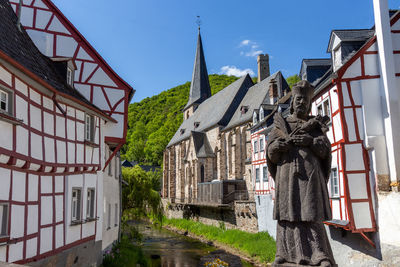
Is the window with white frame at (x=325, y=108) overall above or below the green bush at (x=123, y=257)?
above

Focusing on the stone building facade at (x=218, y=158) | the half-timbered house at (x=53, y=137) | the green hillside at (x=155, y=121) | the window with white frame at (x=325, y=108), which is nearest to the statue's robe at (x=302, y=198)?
the half-timbered house at (x=53, y=137)

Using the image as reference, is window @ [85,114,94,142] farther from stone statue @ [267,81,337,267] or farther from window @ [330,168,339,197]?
stone statue @ [267,81,337,267]

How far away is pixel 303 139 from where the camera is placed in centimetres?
436

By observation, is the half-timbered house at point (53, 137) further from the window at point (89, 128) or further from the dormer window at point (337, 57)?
the dormer window at point (337, 57)

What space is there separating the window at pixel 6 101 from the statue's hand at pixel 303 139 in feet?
21.9

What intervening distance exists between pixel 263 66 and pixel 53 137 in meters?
39.9

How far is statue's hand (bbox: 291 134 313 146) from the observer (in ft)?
14.3

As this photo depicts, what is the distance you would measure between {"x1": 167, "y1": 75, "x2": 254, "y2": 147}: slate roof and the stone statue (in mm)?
38427

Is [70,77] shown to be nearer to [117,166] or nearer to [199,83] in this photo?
[117,166]

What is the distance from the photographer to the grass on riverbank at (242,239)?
815 inches

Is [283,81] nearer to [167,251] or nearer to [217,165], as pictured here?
[217,165]

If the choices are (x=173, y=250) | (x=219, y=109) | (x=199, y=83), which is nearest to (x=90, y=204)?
(x=173, y=250)

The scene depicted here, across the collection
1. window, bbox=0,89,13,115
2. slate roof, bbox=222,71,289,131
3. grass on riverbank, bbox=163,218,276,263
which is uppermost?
slate roof, bbox=222,71,289,131

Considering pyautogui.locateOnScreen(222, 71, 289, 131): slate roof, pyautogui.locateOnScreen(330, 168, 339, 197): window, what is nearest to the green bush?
pyautogui.locateOnScreen(330, 168, 339, 197): window
